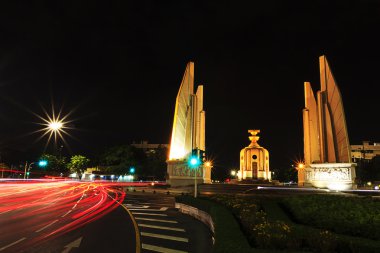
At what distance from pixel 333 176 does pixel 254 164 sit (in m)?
21.3

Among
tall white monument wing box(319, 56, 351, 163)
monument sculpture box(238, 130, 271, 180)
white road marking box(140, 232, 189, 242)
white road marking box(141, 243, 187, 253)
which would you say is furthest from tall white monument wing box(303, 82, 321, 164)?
white road marking box(141, 243, 187, 253)

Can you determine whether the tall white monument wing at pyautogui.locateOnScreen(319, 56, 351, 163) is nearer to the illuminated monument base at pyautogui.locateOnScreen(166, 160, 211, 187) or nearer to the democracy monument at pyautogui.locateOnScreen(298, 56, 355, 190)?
the democracy monument at pyautogui.locateOnScreen(298, 56, 355, 190)

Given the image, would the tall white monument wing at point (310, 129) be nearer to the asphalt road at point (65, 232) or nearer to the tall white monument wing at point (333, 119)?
the tall white monument wing at point (333, 119)

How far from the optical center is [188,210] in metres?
16.9

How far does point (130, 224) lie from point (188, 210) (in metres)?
4.59

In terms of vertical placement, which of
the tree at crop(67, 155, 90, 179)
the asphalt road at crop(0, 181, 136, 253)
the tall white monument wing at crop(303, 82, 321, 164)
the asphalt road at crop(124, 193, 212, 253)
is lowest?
the asphalt road at crop(124, 193, 212, 253)

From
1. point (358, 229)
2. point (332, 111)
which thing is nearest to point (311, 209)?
point (358, 229)

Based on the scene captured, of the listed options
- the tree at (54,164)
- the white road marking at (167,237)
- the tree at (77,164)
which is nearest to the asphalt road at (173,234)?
the white road marking at (167,237)

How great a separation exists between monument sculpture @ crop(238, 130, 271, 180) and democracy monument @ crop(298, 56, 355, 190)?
1078cm

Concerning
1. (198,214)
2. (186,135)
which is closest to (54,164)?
(186,135)

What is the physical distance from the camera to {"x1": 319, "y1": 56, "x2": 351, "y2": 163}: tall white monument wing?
115ft

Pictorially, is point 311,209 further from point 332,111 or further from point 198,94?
point 198,94

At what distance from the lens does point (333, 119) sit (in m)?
38.4

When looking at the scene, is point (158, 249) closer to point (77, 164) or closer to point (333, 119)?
point (333, 119)
